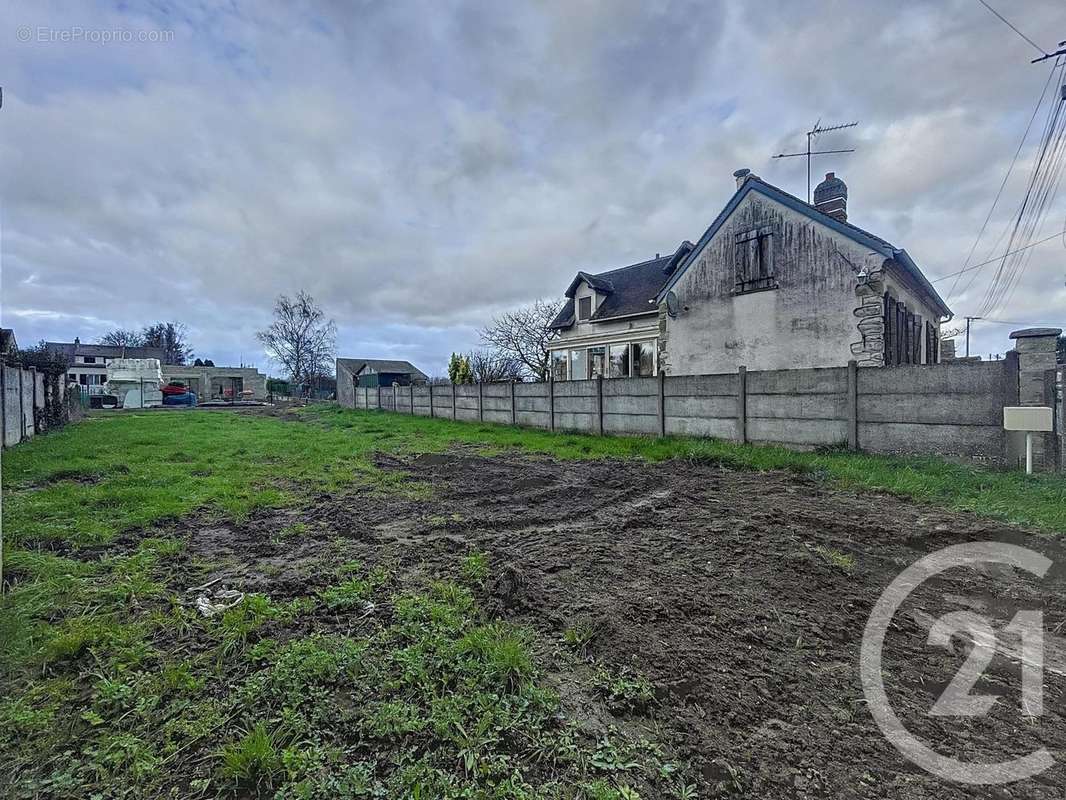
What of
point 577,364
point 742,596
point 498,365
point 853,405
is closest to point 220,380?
point 498,365

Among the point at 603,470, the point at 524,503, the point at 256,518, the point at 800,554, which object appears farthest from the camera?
the point at 603,470

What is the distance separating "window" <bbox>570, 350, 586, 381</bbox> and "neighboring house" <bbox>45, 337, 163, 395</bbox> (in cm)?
5625

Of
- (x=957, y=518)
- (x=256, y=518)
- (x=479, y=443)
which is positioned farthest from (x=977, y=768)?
(x=479, y=443)

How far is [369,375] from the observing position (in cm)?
3388

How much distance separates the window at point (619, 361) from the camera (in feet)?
57.4

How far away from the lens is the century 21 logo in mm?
1445

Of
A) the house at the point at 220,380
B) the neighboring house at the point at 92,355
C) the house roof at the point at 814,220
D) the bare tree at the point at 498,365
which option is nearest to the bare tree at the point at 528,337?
the bare tree at the point at 498,365

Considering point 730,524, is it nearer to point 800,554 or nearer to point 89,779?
point 800,554

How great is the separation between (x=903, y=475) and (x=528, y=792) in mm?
6381

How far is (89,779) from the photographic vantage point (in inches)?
57.1

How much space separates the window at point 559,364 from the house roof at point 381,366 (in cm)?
2018

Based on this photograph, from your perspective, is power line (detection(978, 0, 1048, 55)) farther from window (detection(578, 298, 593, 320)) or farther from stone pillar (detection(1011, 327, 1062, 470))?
window (detection(578, 298, 593, 320))

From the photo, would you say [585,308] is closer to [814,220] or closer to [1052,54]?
[814,220]

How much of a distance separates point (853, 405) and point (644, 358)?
10.1 metres
